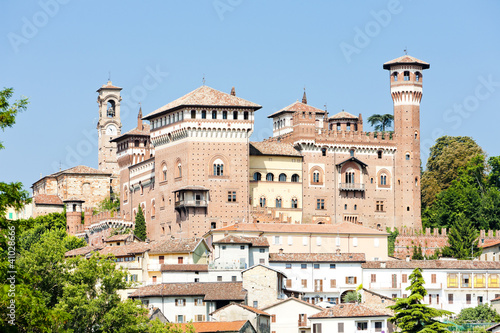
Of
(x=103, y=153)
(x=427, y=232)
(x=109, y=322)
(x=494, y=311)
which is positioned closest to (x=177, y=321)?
(x=109, y=322)

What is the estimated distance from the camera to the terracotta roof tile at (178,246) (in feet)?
233

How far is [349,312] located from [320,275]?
1108 cm

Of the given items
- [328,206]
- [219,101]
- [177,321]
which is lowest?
[177,321]

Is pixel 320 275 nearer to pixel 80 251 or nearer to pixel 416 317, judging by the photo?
pixel 416 317

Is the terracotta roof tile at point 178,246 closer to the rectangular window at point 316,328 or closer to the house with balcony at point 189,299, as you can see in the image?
the house with balcony at point 189,299

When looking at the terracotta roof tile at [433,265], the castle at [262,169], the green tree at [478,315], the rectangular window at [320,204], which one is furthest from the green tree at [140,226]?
the green tree at [478,315]

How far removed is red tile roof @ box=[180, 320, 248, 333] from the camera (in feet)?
181

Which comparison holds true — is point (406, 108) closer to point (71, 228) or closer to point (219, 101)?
point (219, 101)

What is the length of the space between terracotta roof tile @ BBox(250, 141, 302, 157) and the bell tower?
1402 inches

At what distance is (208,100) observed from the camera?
8269 cm

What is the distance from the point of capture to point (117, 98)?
409ft

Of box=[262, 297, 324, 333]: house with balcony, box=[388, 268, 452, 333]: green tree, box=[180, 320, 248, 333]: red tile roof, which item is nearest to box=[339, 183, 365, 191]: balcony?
box=[262, 297, 324, 333]: house with balcony

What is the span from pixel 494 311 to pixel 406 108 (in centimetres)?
2875

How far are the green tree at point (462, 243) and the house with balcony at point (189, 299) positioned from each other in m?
23.5
